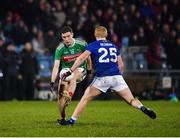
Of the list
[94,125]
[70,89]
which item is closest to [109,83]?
[94,125]

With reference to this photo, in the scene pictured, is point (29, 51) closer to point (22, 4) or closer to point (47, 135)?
point (22, 4)

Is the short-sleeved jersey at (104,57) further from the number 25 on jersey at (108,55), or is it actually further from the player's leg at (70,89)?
the player's leg at (70,89)

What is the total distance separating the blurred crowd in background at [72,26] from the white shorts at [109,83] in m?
12.5

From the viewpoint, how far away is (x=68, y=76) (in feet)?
50.9

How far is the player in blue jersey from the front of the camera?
1485 centimetres

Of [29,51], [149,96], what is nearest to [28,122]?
[29,51]

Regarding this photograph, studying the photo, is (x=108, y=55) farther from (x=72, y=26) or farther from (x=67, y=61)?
(x=72, y=26)

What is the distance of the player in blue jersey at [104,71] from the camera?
14852 mm

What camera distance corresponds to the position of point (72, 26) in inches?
1137

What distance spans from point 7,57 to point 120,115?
989 cm

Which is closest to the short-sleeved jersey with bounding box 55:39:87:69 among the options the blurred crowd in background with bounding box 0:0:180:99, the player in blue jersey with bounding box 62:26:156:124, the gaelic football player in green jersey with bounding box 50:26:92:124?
the gaelic football player in green jersey with bounding box 50:26:92:124

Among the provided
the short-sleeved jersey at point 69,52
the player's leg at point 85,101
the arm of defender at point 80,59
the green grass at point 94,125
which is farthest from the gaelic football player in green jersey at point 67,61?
the arm of defender at point 80,59

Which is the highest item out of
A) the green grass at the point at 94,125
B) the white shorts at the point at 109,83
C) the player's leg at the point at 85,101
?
the white shorts at the point at 109,83

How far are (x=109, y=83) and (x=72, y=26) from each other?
14.1 m
